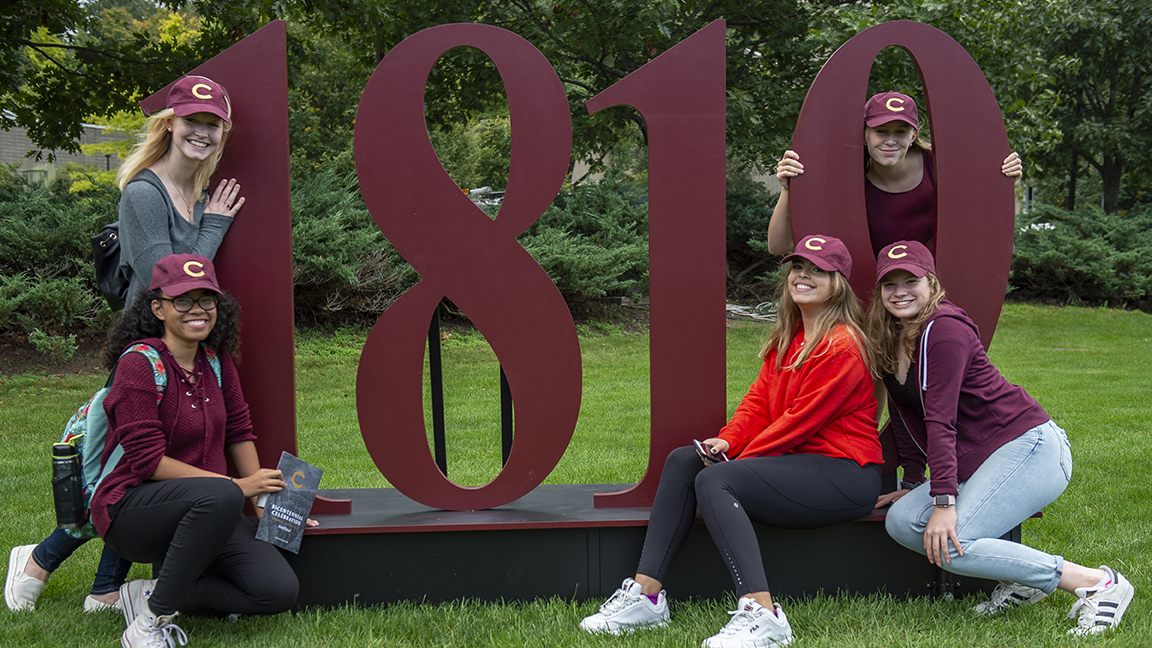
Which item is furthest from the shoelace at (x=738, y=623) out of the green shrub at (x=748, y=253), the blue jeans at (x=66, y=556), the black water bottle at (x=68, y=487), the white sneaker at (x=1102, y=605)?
the green shrub at (x=748, y=253)

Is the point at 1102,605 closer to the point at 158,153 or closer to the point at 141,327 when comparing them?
the point at 141,327

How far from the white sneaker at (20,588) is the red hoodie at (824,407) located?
259cm

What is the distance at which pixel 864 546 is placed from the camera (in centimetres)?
319

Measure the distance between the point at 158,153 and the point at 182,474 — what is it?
1.14 m

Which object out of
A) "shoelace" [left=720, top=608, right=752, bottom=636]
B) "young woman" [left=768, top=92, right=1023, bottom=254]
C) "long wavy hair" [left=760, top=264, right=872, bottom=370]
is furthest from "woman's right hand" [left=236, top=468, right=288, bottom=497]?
"young woman" [left=768, top=92, right=1023, bottom=254]

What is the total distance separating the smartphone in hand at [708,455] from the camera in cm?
304

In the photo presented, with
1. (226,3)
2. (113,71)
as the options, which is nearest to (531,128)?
(226,3)

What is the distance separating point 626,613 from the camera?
286cm

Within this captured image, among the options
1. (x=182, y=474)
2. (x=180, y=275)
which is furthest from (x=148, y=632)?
(x=180, y=275)

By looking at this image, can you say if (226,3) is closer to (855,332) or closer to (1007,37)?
(855,332)

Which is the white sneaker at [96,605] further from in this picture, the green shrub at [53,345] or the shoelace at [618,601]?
the green shrub at [53,345]

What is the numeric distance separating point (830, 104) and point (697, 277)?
824mm

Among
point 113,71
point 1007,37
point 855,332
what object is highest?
point 1007,37

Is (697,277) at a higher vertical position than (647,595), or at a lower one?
higher
